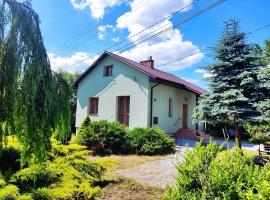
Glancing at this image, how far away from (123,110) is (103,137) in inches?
210

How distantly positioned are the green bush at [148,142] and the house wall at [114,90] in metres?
3.04

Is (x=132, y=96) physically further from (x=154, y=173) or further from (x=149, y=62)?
(x=154, y=173)

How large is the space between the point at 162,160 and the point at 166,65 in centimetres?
1142

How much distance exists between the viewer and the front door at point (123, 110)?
16.0m

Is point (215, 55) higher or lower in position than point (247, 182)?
higher

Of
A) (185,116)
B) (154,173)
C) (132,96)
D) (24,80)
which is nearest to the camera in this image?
(24,80)

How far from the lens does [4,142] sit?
106 inches

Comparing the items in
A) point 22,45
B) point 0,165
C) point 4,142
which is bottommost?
point 0,165

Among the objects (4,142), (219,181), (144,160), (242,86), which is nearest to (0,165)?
(4,142)

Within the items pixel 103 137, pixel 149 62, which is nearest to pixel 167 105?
pixel 149 62

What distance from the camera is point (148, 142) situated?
36.5ft

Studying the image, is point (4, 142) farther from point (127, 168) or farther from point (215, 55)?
point (215, 55)

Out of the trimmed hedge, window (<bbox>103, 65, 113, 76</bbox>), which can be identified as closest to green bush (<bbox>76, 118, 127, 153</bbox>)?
the trimmed hedge

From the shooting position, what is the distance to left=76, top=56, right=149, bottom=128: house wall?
49.0ft
